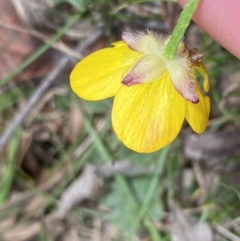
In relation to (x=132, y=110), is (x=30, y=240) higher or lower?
lower

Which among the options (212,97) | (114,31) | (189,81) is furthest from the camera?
(114,31)

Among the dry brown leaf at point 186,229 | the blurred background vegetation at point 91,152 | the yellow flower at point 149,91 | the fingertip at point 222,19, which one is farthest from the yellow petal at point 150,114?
the dry brown leaf at point 186,229

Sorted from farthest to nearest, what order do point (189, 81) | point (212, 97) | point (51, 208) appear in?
point (51, 208) → point (212, 97) → point (189, 81)

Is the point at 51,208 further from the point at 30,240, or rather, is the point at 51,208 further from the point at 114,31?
the point at 114,31

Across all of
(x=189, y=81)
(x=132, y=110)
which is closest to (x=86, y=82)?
(x=132, y=110)

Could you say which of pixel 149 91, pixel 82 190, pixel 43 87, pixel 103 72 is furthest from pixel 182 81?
pixel 82 190

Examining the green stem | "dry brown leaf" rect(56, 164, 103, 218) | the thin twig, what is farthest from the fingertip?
"dry brown leaf" rect(56, 164, 103, 218)

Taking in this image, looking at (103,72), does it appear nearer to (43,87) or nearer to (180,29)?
(180,29)
